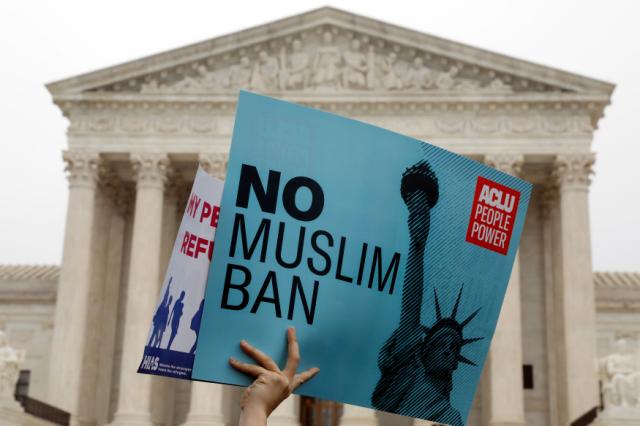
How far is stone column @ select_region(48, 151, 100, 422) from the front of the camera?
121 feet

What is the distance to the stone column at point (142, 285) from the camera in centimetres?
3647

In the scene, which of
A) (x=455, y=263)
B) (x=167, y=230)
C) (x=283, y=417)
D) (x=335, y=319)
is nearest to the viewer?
(x=335, y=319)

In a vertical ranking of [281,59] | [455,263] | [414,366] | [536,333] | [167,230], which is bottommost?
[414,366]

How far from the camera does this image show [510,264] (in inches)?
215

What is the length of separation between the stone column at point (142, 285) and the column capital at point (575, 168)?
16899 millimetres

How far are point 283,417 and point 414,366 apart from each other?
31533 millimetres

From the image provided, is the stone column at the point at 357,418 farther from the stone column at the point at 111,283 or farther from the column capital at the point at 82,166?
the column capital at the point at 82,166

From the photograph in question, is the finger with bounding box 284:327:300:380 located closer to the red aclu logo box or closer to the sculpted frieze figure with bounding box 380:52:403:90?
the red aclu logo box

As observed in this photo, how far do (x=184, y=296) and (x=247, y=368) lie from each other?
1.09 metres

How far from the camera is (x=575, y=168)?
37375 mm

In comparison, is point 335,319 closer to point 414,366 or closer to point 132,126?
point 414,366

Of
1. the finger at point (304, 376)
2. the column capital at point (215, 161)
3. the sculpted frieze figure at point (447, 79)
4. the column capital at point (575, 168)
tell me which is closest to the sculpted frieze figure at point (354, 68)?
the sculpted frieze figure at point (447, 79)

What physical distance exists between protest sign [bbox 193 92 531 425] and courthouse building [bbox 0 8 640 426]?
31342 mm

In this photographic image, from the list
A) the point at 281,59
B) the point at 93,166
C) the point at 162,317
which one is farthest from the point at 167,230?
the point at 162,317
